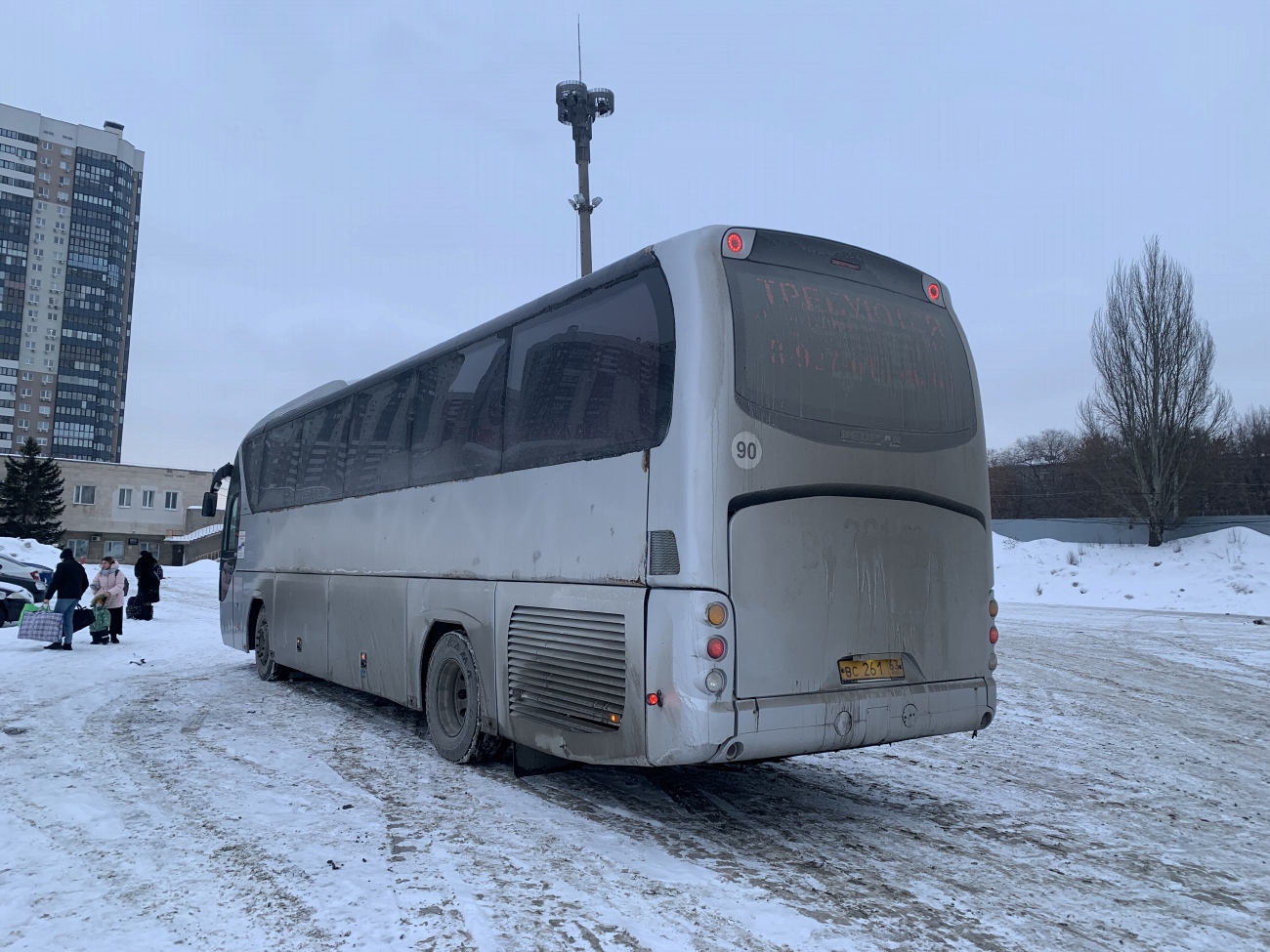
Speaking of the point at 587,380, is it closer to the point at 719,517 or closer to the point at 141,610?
the point at 719,517

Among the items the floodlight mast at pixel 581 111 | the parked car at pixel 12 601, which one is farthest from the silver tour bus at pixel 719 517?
the parked car at pixel 12 601

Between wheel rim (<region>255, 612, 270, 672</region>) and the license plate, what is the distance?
28.7 ft

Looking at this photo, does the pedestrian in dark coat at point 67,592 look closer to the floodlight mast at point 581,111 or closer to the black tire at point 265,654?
the black tire at point 265,654

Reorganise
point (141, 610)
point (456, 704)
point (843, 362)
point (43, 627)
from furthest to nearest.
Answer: point (141, 610), point (43, 627), point (456, 704), point (843, 362)

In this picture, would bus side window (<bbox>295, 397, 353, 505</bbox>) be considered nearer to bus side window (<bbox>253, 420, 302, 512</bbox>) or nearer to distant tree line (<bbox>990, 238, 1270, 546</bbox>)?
bus side window (<bbox>253, 420, 302, 512</bbox>)

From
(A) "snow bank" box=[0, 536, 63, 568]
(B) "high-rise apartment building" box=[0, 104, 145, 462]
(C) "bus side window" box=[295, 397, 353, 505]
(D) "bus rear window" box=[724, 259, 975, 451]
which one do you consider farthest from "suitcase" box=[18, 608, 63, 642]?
(B) "high-rise apartment building" box=[0, 104, 145, 462]

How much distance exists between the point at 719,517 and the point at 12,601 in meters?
19.6

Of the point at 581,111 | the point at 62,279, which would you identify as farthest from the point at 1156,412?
the point at 62,279

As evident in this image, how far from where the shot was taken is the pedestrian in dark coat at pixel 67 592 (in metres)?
14.9

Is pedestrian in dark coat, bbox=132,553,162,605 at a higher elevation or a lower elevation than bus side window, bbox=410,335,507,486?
lower

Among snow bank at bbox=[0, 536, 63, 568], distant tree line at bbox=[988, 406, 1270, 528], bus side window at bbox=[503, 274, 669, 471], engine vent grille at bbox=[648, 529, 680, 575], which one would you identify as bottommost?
engine vent grille at bbox=[648, 529, 680, 575]

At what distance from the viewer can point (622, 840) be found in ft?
16.8

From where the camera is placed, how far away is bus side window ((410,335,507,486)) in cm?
669

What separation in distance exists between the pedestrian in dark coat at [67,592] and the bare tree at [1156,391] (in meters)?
34.3
